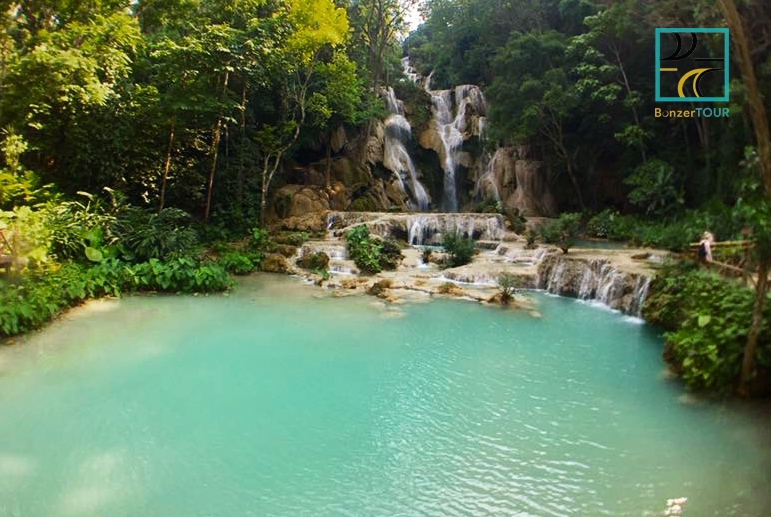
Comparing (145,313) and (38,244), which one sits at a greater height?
(38,244)

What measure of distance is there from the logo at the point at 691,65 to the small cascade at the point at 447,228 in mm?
7312

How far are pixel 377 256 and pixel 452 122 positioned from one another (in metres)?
13.6

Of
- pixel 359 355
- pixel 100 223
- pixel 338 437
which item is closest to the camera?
pixel 338 437

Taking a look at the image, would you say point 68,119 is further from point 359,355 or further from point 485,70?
point 485,70

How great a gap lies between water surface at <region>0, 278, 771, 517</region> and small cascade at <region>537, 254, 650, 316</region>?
53.2 inches

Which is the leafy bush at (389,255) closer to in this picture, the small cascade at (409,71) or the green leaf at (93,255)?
Answer: the green leaf at (93,255)

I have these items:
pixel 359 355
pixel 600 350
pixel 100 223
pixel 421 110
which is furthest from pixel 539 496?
pixel 421 110

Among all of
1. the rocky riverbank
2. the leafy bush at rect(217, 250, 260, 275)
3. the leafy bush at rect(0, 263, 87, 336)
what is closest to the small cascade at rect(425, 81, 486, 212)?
the rocky riverbank

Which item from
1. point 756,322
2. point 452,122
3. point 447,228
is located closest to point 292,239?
point 447,228

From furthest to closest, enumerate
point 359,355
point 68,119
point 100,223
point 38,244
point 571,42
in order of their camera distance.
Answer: point 571,42 → point 68,119 → point 100,223 → point 38,244 → point 359,355

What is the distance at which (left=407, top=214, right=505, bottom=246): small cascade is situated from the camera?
56.5 ft

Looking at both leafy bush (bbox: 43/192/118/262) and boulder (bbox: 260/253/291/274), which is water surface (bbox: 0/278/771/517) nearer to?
leafy bush (bbox: 43/192/118/262)

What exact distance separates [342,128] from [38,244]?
577 inches

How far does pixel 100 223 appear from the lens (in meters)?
11.7
